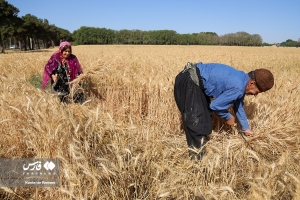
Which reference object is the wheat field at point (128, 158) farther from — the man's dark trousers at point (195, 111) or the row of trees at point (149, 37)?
the row of trees at point (149, 37)

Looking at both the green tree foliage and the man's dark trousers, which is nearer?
the man's dark trousers

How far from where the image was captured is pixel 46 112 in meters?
2.27

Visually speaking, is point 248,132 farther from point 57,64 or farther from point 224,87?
point 57,64

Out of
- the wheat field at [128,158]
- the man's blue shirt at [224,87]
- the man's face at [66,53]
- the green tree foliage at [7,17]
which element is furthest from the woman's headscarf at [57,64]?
the green tree foliage at [7,17]

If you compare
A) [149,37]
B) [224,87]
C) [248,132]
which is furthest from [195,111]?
[149,37]

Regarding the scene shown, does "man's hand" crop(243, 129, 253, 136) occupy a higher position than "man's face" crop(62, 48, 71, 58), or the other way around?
"man's face" crop(62, 48, 71, 58)

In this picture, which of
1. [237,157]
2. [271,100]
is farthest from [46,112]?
[271,100]

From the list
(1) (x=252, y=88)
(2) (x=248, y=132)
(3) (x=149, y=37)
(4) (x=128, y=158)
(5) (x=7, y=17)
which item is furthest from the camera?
(3) (x=149, y=37)

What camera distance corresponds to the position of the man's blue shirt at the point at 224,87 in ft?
8.57

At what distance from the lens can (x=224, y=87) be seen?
2.71 metres

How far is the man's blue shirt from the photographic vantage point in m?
2.61

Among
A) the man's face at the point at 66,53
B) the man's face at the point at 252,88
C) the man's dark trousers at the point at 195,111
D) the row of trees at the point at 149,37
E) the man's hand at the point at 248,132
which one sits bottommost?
the man's hand at the point at 248,132

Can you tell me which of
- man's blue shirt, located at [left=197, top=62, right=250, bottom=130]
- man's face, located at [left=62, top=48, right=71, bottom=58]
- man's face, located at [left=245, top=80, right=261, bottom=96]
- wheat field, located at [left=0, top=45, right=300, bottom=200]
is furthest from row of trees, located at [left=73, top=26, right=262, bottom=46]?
wheat field, located at [left=0, top=45, right=300, bottom=200]

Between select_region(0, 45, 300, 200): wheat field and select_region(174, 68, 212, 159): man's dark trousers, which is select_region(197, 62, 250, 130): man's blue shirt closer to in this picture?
select_region(174, 68, 212, 159): man's dark trousers
